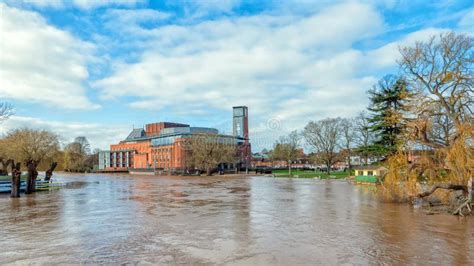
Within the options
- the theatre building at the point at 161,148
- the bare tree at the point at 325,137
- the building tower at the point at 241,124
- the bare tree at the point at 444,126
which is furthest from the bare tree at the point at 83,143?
the bare tree at the point at 444,126

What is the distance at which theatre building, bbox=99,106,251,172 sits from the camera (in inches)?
4126

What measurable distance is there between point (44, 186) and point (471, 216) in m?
39.9

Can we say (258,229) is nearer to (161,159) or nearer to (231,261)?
(231,261)

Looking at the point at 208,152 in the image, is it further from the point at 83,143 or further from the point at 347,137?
the point at 83,143

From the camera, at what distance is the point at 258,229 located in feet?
48.8

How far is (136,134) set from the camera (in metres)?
143

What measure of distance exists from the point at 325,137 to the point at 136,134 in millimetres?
92560

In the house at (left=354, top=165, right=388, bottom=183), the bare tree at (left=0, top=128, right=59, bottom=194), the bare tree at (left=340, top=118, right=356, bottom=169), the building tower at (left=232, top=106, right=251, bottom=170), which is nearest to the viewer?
the house at (left=354, top=165, right=388, bottom=183)

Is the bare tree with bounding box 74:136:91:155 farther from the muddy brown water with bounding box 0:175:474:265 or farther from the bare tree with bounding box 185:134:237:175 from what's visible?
the muddy brown water with bounding box 0:175:474:265

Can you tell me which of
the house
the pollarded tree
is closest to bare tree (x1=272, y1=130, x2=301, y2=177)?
the house

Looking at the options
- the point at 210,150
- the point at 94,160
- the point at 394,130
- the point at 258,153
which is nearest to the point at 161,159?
the point at 210,150

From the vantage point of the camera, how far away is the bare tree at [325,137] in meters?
68.1

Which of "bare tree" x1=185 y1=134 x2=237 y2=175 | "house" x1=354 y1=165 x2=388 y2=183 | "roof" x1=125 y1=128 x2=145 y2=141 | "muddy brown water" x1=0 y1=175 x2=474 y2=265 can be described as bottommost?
"muddy brown water" x1=0 y1=175 x2=474 y2=265

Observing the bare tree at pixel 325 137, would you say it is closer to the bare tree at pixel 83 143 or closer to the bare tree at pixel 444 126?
the bare tree at pixel 444 126
